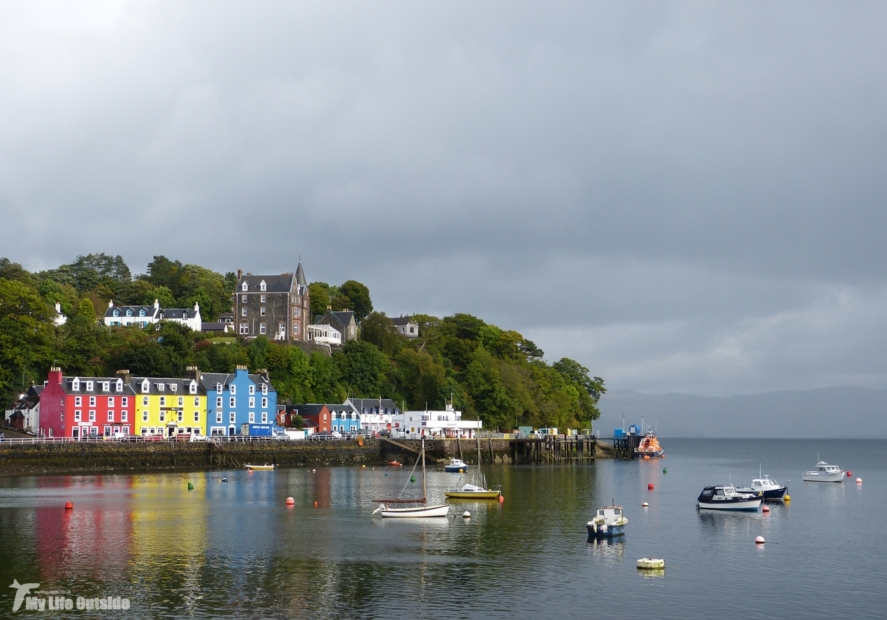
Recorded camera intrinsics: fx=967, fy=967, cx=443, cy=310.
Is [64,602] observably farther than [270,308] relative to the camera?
No

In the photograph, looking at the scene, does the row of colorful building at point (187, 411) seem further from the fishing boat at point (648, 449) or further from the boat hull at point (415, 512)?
the boat hull at point (415, 512)

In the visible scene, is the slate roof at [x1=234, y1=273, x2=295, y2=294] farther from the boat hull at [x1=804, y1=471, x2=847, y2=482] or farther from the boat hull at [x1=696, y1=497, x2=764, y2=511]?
the boat hull at [x1=696, y1=497, x2=764, y2=511]

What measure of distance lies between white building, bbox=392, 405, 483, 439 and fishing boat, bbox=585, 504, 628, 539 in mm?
65662

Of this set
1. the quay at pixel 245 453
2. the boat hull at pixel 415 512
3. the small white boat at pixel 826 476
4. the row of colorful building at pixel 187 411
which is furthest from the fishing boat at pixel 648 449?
the boat hull at pixel 415 512

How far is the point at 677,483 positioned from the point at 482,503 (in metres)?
33.6

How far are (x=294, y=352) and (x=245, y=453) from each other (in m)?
24.8

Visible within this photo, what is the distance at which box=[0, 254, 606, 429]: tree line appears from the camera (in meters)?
108

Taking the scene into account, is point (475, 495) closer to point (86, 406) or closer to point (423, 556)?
point (423, 556)

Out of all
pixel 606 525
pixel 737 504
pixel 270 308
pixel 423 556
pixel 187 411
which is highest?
pixel 270 308

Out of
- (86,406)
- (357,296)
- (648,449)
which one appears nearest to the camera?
(86,406)

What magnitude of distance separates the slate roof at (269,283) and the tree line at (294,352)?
848 centimetres

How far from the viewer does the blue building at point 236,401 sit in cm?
10788

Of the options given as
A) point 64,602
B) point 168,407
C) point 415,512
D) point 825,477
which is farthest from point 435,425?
point 64,602

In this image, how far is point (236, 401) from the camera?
360 ft
